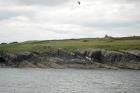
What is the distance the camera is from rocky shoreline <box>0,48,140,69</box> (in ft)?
522

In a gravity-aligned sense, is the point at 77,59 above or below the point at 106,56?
below

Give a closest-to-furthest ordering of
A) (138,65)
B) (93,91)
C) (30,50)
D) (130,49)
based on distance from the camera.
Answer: (93,91)
(138,65)
(130,49)
(30,50)

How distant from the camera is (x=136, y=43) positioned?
184 metres

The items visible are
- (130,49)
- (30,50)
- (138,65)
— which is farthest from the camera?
(30,50)

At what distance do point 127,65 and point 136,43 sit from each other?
27.8 metres

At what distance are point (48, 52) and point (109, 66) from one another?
28.4 meters

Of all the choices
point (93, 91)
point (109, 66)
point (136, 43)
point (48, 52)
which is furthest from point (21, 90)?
point (136, 43)

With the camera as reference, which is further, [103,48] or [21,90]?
[103,48]

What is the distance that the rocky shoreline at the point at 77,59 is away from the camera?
15925 centimetres

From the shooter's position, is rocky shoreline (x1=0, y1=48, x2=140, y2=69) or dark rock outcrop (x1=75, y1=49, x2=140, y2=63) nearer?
dark rock outcrop (x1=75, y1=49, x2=140, y2=63)

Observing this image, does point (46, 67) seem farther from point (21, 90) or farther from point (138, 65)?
point (21, 90)

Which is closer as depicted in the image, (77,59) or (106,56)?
(106,56)

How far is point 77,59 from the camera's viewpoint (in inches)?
6457

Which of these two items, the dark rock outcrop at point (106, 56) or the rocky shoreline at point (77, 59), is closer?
the dark rock outcrop at point (106, 56)
